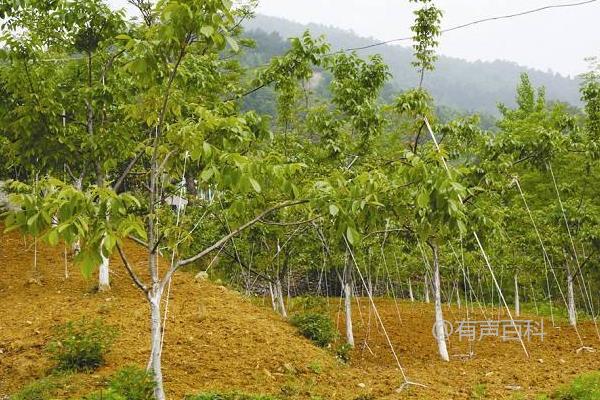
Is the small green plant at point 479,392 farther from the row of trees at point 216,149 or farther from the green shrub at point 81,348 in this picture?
the green shrub at point 81,348

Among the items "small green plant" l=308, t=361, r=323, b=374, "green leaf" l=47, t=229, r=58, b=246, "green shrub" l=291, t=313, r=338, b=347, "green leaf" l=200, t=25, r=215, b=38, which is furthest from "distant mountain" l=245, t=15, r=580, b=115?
"green leaf" l=47, t=229, r=58, b=246

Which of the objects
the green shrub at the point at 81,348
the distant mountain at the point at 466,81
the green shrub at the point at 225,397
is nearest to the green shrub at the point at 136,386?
the green shrub at the point at 225,397

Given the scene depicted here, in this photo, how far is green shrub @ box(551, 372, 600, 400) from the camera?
5.59m

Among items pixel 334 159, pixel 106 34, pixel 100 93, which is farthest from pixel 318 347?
pixel 106 34

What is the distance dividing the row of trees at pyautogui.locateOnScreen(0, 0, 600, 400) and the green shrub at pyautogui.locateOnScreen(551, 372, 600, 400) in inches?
75.7

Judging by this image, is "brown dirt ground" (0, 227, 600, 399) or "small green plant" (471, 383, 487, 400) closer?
"small green plant" (471, 383, 487, 400)

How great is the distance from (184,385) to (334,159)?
12.7 feet

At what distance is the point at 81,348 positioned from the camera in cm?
583

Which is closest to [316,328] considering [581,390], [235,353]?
[235,353]

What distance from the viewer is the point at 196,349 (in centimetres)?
675

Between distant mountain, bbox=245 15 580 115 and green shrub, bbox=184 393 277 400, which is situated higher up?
distant mountain, bbox=245 15 580 115

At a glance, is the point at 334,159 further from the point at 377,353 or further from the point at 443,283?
the point at 443,283

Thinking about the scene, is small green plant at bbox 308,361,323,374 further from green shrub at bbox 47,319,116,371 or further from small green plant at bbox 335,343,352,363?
green shrub at bbox 47,319,116,371

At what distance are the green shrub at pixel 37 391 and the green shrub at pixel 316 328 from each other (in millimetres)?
3929
